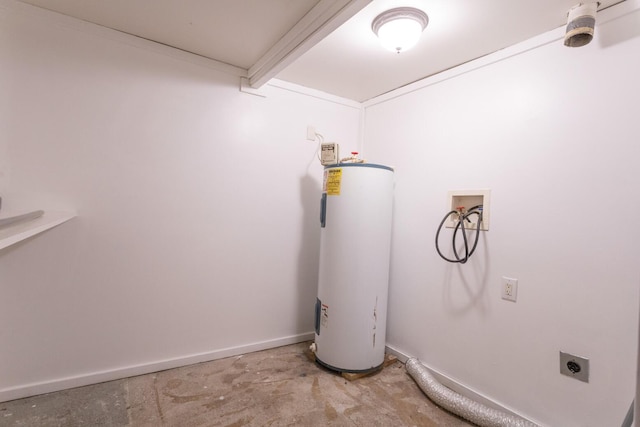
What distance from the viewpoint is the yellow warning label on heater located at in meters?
2.00

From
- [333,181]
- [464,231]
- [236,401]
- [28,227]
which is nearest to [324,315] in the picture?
[236,401]

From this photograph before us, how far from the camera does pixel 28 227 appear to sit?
1141mm

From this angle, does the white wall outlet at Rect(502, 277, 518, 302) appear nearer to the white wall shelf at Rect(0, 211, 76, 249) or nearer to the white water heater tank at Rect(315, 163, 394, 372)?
the white water heater tank at Rect(315, 163, 394, 372)

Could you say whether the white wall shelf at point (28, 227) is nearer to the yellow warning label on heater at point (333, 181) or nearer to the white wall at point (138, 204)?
the white wall at point (138, 204)

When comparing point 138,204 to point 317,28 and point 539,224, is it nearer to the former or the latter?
point 317,28

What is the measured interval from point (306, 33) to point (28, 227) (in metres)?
1.48

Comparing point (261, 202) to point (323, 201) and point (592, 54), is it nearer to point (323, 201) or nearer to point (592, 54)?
point (323, 201)

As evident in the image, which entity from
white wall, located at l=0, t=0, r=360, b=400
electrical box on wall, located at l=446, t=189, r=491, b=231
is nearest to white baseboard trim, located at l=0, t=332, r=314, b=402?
white wall, located at l=0, t=0, r=360, b=400

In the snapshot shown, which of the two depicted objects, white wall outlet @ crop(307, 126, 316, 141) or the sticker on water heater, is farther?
white wall outlet @ crop(307, 126, 316, 141)

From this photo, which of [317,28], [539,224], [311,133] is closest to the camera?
[317,28]

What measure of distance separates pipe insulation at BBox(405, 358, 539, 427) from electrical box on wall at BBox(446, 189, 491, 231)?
962 mm

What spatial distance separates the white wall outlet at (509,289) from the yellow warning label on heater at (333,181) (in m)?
1.10

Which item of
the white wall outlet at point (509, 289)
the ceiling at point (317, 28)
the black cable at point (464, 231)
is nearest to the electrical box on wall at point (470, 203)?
the black cable at point (464, 231)

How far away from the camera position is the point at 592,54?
142 cm
